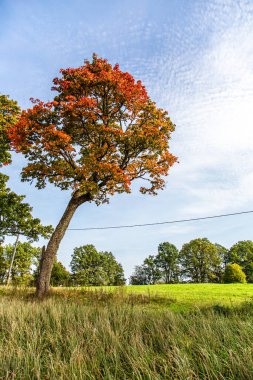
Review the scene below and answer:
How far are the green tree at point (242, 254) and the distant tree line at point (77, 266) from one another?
1247 inches

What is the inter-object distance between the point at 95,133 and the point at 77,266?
6525 cm

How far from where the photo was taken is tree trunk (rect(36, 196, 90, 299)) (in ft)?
44.2

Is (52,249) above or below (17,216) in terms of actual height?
below

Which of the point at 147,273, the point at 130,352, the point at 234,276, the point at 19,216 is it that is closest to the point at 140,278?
the point at 147,273

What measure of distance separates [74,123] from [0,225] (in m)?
13.1

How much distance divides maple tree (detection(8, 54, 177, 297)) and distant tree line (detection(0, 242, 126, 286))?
39508 millimetres

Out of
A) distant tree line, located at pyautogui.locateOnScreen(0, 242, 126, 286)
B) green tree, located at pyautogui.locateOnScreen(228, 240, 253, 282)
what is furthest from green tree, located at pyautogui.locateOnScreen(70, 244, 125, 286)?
green tree, located at pyautogui.locateOnScreen(228, 240, 253, 282)

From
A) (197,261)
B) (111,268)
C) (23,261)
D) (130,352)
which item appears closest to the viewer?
(130,352)

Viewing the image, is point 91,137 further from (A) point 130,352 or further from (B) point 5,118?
(A) point 130,352

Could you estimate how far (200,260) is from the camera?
235ft

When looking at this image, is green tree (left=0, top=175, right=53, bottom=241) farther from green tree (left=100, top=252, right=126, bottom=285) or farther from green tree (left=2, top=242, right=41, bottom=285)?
green tree (left=100, top=252, right=126, bottom=285)

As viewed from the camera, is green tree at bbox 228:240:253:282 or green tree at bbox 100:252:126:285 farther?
green tree at bbox 100:252:126:285

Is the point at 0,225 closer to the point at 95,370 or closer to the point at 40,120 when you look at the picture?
the point at 40,120

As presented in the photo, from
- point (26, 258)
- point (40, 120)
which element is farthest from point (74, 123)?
point (26, 258)
